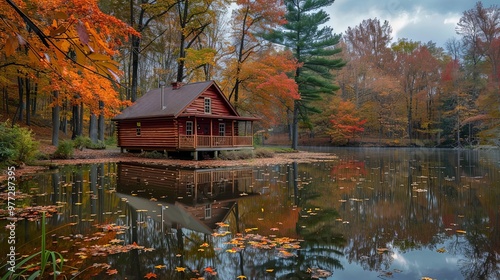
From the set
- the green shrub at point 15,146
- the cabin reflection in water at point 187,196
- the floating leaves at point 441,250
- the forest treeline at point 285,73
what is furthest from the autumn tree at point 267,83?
the floating leaves at point 441,250

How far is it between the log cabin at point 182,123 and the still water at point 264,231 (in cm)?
1120

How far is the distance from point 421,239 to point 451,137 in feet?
152

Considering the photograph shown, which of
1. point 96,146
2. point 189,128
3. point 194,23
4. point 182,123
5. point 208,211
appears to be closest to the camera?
point 208,211

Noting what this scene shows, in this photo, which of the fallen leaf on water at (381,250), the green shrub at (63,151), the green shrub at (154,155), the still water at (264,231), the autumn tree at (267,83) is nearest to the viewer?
the still water at (264,231)

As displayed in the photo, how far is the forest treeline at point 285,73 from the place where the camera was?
81.9 feet

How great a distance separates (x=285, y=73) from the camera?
1347 inches

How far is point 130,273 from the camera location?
4.02 metres

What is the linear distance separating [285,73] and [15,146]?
25830 mm

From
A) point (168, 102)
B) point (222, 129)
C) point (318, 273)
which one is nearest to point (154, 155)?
point (168, 102)

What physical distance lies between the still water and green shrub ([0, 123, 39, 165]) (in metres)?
3.25

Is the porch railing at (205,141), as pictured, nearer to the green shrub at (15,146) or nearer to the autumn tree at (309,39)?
the green shrub at (15,146)

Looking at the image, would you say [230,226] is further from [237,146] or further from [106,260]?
[237,146]

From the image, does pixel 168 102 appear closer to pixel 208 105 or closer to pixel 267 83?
pixel 208 105

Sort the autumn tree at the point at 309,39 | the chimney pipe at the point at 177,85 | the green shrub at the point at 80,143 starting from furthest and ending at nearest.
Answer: the autumn tree at the point at 309,39 → the chimney pipe at the point at 177,85 → the green shrub at the point at 80,143
